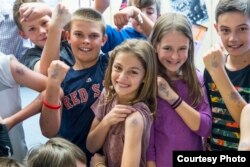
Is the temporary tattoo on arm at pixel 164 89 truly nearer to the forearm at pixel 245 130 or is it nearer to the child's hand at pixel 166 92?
the child's hand at pixel 166 92

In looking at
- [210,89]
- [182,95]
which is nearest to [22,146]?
[182,95]

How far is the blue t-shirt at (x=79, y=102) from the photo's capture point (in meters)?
1.32

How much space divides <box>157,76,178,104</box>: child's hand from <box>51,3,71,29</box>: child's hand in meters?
0.43

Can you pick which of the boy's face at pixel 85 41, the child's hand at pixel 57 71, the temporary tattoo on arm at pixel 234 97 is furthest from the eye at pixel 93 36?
the temporary tattoo on arm at pixel 234 97

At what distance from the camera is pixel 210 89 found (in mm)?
1337

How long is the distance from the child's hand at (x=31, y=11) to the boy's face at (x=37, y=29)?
0.6 inches

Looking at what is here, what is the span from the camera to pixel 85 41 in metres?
1.34

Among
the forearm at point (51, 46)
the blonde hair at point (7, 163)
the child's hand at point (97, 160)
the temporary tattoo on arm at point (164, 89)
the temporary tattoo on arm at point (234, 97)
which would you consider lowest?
Answer: the child's hand at point (97, 160)

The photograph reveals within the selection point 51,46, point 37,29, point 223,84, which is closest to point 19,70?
point 51,46

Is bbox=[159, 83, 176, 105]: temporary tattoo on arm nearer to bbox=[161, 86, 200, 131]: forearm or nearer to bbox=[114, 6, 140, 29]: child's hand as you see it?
bbox=[161, 86, 200, 131]: forearm

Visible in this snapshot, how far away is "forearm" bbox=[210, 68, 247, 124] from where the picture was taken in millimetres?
1193

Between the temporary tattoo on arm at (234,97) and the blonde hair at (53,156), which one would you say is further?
the temporary tattoo on arm at (234,97)

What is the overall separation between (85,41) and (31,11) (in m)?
0.27

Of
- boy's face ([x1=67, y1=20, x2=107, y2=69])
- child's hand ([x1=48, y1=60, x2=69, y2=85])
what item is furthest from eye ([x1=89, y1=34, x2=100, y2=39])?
child's hand ([x1=48, y1=60, x2=69, y2=85])
